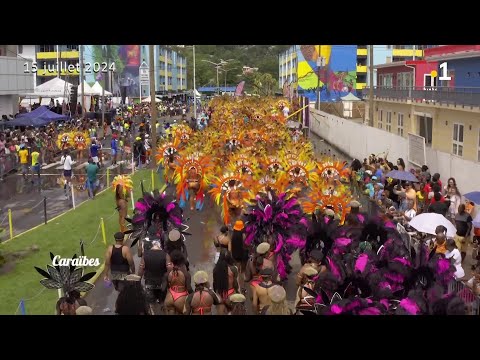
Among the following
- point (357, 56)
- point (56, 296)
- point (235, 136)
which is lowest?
point (56, 296)

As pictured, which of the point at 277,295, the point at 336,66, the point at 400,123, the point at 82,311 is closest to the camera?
the point at 82,311

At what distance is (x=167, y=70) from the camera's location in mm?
92562

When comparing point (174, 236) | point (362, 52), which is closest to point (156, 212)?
point (174, 236)

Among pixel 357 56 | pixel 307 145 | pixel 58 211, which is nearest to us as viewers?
pixel 58 211

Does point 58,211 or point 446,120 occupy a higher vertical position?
point 446,120

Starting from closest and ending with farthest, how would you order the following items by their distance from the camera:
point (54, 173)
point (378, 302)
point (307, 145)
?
point (378, 302) < point (307, 145) < point (54, 173)

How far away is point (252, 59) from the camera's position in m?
112

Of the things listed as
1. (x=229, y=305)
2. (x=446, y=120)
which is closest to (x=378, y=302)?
(x=229, y=305)

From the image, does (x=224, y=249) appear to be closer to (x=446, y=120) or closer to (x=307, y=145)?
(x=307, y=145)

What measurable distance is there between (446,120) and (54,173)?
16829mm

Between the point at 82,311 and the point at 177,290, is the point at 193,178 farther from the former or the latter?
the point at 82,311

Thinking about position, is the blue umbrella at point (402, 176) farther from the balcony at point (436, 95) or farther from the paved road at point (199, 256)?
the balcony at point (436, 95)

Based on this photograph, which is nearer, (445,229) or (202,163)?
(445,229)

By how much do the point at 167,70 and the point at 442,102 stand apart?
68440 mm
